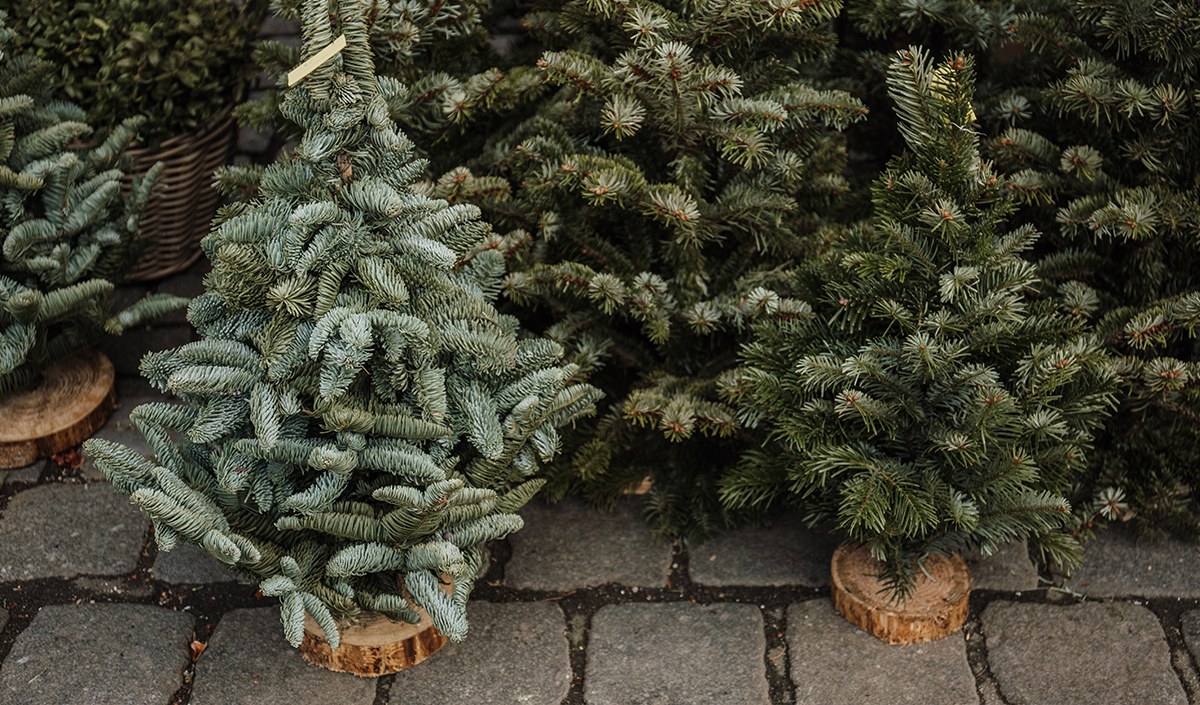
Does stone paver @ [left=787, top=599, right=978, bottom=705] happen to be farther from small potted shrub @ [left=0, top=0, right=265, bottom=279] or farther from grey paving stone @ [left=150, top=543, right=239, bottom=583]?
small potted shrub @ [left=0, top=0, right=265, bottom=279]

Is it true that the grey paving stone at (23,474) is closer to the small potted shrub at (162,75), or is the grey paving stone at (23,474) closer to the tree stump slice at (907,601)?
the small potted shrub at (162,75)

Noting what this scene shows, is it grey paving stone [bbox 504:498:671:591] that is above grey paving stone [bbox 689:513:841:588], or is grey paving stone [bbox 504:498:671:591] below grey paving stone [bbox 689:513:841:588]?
above

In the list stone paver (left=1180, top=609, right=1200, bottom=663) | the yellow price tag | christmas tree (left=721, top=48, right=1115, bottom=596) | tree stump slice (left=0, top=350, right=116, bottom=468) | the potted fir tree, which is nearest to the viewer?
the yellow price tag

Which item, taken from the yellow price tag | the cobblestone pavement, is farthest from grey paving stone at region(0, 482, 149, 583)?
the yellow price tag

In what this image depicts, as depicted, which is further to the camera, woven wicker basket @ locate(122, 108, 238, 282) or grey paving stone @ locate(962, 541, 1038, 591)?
woven wicker basket @ locate(122, 108, 238, 282)

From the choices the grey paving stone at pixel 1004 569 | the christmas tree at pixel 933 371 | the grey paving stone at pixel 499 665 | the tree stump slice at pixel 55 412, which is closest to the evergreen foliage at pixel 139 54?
the tree stump slice at pixel 55 412

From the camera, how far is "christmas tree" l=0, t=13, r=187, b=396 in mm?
2760

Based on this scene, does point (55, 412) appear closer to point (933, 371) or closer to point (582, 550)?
point (582, 550)

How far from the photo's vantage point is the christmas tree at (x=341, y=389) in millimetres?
2047

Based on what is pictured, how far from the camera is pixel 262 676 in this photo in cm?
244

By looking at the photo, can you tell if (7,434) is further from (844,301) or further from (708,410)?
(844,301)

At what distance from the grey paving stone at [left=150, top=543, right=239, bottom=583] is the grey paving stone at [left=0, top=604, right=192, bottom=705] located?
11cm

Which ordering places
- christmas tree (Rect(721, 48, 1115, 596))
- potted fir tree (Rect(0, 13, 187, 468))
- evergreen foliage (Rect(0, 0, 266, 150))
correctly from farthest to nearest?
evergreen foliage (Rect(0, 0, 266, 150)) < potted fir tree (Rect(0, 13, 187, 468)) < christmas tree (Rect(721, 48, 1115, 596))

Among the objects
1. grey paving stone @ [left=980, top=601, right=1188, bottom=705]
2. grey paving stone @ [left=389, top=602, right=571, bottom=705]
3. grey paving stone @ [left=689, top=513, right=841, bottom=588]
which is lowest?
grey paving stone @ [left=980, top=601, right=1188, bottom=705]
